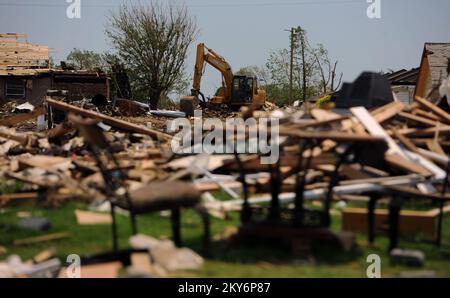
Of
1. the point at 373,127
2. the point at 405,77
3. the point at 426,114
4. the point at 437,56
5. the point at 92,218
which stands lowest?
the point at 92,218

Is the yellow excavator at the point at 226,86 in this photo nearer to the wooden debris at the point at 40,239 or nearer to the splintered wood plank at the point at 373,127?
the splintered wood plank at the point at 373,127

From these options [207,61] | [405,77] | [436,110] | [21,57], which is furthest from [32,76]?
[436,110]

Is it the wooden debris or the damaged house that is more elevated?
the damaged house

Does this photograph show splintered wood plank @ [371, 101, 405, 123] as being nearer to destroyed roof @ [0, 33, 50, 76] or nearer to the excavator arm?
the excavator arm

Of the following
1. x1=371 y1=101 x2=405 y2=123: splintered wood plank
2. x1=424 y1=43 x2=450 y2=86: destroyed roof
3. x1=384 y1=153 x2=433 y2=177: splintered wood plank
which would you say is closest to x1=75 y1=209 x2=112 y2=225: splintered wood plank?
x1=384 y1=153 x2=433 y2=177: splintered wood plank

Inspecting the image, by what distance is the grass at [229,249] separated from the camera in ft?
17.0

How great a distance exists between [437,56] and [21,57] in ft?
76.5

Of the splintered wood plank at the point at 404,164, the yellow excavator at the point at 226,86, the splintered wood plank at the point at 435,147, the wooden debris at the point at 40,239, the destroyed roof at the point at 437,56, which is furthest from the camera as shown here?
the yellow excavator at the point at 226,86

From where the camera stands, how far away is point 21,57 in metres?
35.1

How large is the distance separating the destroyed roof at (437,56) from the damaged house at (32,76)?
1602 cm

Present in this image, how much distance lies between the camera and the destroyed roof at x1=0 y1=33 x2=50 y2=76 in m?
34.1

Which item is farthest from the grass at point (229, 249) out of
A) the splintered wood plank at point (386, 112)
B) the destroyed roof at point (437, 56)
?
the destroyed roof at point (437, 56)

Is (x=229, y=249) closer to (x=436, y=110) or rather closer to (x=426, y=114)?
(x=426, y=114)

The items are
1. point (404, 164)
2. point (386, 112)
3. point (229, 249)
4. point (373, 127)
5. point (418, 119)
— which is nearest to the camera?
point (229, 249)
